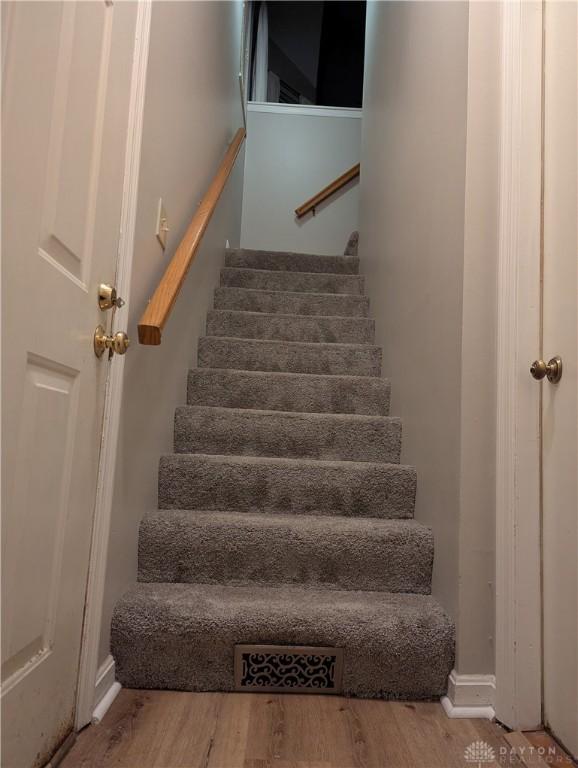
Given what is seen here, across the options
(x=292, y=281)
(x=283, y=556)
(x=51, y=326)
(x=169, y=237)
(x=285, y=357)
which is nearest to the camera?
(x=51, y=326)

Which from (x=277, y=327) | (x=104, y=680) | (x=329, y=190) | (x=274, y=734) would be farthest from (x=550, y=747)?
(x=329, y=190)

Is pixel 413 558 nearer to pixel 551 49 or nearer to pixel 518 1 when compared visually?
pixel 551 49

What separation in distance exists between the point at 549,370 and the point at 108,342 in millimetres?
968

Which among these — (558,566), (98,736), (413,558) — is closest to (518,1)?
(558,566)

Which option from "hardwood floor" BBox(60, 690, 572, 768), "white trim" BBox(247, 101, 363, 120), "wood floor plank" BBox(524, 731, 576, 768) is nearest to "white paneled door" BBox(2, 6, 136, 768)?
"hardwood floor" BBox(60, 690, 572, 768)

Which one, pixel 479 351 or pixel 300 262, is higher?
pixel 300 262

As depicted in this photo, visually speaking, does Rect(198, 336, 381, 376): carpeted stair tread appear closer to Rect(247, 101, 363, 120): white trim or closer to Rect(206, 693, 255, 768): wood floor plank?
Rect(206, 693, 255, 768): wood floor plank

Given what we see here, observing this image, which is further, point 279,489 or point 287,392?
point 287,392

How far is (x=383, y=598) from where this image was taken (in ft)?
4.96

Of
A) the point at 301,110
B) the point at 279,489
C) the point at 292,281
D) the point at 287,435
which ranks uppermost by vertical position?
the point at 301,110

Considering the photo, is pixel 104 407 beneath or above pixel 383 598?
above

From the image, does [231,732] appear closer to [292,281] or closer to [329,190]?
[292,281]

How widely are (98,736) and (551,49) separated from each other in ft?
6.05

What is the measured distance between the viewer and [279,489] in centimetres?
180
